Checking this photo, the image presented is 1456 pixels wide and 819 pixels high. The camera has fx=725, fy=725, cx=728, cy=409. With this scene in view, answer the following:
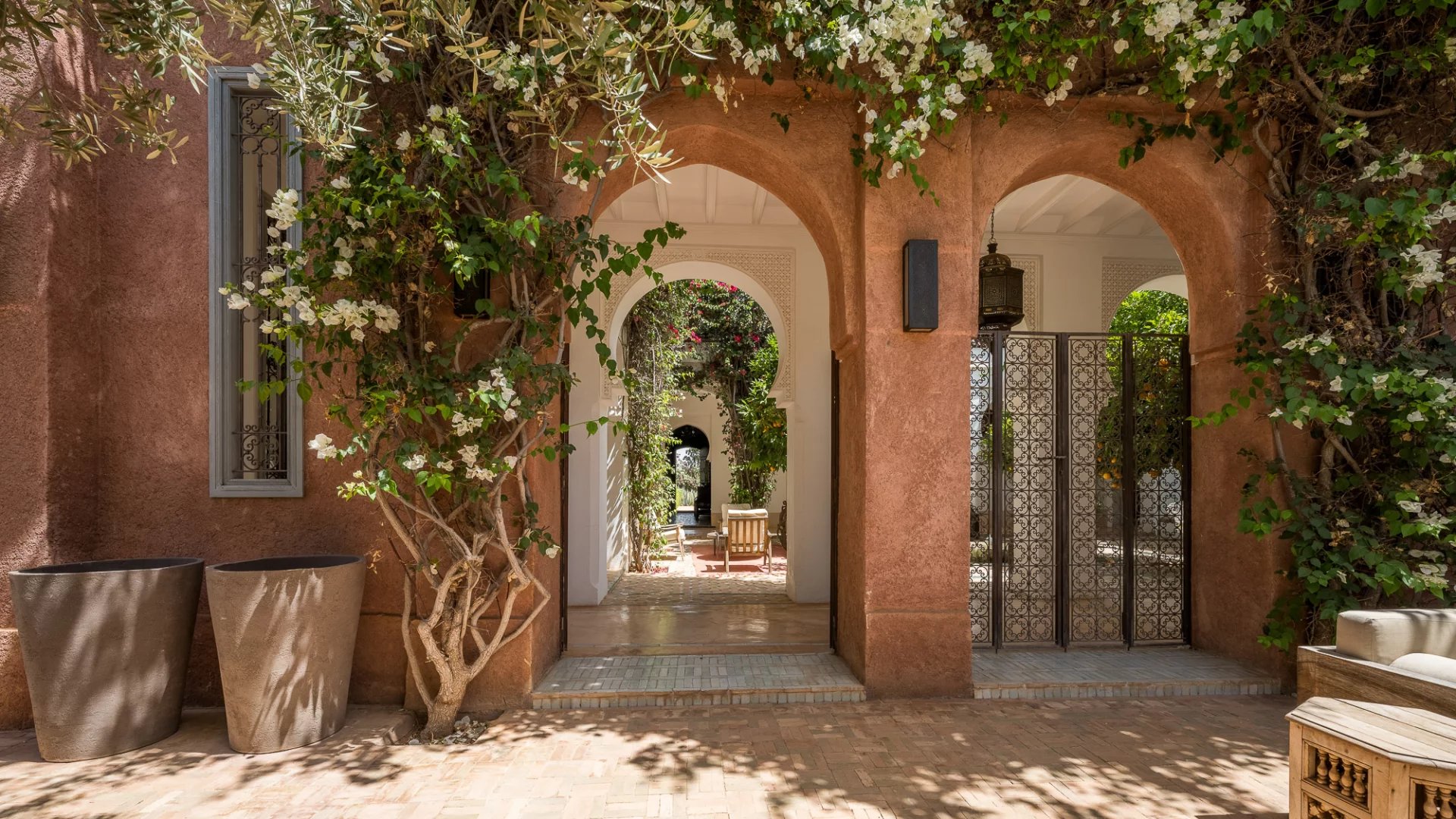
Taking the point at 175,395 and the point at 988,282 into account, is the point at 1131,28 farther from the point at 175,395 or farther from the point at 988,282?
the point at 175,395

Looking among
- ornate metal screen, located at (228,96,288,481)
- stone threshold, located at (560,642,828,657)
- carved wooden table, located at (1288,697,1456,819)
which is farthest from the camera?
stone threshold, located at (560,642,828,657)

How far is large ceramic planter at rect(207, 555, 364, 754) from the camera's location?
10.9ft

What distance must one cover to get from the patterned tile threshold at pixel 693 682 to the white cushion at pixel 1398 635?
2.24 meters

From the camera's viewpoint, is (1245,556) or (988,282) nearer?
(1245,556)

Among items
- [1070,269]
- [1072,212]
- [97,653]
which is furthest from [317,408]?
[1070,269]

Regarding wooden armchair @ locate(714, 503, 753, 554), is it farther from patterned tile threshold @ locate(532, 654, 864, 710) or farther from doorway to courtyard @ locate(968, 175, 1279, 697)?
patterned tile threshold @ locate(532, 654, 864, 710)

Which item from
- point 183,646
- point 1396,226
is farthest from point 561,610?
point 1396,226

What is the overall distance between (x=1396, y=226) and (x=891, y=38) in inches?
112

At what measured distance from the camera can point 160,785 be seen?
3057 mm

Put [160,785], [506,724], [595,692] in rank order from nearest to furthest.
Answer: [160,785], [506,724], [595,692]

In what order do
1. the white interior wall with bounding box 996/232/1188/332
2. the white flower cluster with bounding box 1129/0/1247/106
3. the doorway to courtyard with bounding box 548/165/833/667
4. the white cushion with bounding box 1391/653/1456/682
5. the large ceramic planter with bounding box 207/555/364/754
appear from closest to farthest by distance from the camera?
1. the white cushion with bounding box 1391/653/1456/682
2. the large ceramic planter with bounding box 207/555/364/754
3. the white flower cluster with bounding box 1129/0/1247/106
4. the doorway to courtyard with bounding box 548/165/833/667
5. the white interior wall with bounding box 996/232/1188/332

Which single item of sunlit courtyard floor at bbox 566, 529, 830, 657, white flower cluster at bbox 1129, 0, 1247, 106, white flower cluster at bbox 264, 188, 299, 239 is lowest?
sunlit courtyard floor at bbox 566, 529, 830, 657

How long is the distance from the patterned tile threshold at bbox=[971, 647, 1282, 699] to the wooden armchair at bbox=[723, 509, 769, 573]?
4.73 metres

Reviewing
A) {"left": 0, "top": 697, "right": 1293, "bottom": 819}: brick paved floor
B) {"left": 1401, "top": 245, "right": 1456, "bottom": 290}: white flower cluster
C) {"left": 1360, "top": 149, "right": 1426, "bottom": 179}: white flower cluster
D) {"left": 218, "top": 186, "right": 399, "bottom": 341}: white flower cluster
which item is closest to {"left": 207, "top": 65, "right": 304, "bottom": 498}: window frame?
{"left": 218, "top": 186, "right": 399, "bottom": 341}: white flower cluster
